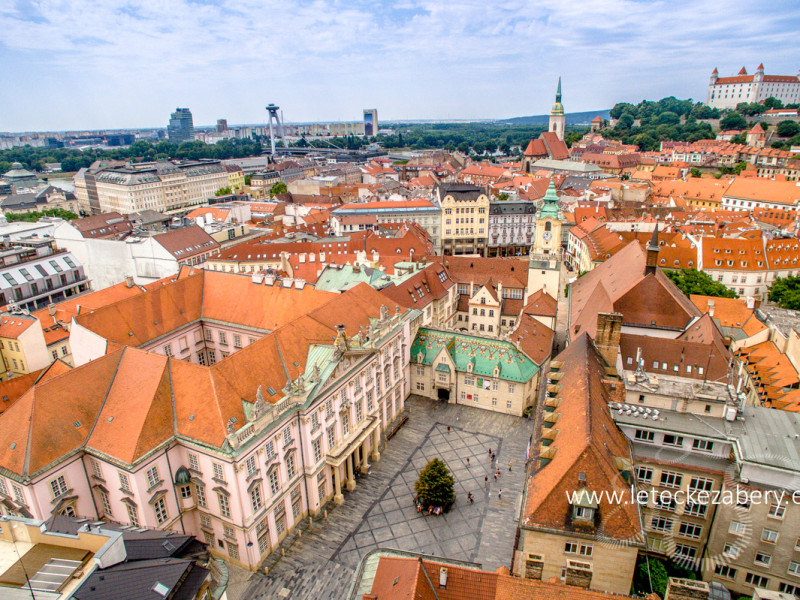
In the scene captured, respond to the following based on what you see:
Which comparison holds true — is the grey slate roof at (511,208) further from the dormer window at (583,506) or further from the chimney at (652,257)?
the dormer window at (583,506)

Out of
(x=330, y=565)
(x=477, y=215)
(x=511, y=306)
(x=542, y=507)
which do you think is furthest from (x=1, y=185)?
(x=542, y=507)

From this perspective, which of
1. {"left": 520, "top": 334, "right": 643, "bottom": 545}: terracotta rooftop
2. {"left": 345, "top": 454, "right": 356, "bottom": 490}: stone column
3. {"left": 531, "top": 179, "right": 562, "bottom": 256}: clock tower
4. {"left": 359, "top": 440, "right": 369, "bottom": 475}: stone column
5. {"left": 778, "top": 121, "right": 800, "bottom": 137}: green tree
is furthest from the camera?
{"left": 778, "top": 121, "right": 800, "bottom": 137}: green tree

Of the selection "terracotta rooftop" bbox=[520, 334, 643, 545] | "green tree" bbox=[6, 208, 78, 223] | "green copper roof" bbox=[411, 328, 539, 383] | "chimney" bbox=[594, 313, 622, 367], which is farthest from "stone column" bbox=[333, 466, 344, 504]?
"green tree" bbox=[6, 208, 78, 223]

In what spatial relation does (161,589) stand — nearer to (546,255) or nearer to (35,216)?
(546,255)

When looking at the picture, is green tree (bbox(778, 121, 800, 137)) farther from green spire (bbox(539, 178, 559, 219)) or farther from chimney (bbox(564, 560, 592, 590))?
chimney (bbox(564, 560, 592, 590))

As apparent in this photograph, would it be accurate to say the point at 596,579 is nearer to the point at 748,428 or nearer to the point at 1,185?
the point at 748,428

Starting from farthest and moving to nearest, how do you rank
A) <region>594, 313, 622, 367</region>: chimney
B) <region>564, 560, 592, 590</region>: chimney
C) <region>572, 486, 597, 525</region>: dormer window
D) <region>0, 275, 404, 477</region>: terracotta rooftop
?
<region>594, 313, 622, 367</region>: chimney
<region>0, 275, 404, 477</region>: terracotta rooftop
<region>572, 486, 597, 525</region>: dormer window
<region>564, 560, 592, 590</region>: chimney

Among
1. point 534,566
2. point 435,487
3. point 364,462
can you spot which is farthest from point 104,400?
point 534,566
